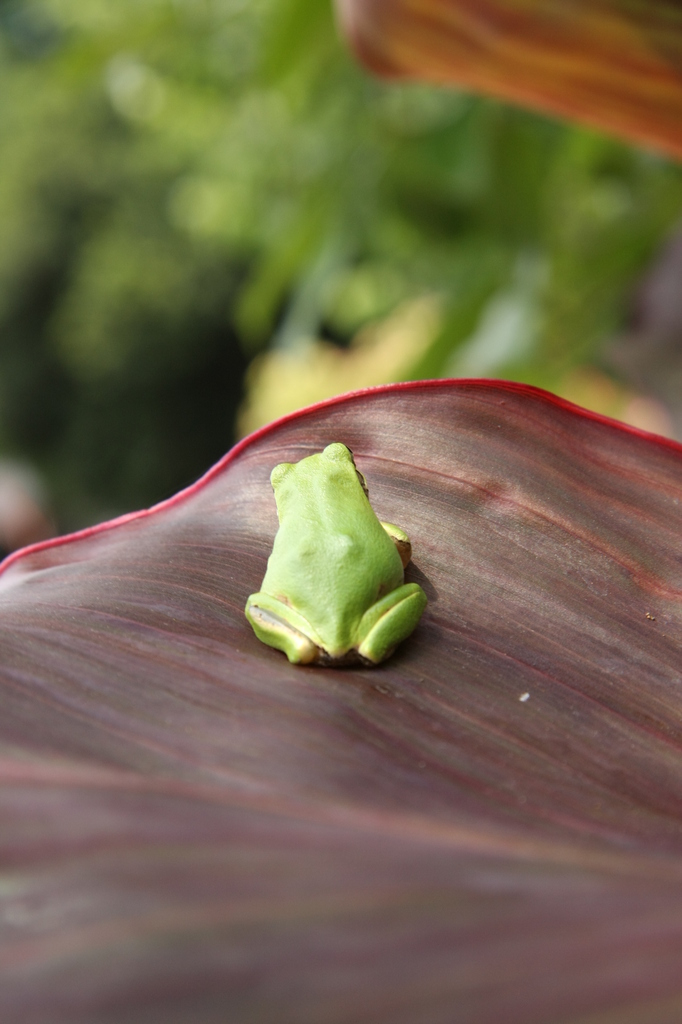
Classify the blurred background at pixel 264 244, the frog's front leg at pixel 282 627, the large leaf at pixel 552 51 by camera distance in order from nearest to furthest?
the frog's front leg at pixel 282 627, the large leaf at pixel 552 51, the blurred background at pixel 264 244

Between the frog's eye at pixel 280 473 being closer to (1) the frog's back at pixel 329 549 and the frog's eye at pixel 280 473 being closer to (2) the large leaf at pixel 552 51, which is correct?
(1) the frog's back at pixel 329 549

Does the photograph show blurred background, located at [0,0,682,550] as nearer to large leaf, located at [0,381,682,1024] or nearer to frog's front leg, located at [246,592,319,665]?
large leaf, located at [0,381,682,1024]

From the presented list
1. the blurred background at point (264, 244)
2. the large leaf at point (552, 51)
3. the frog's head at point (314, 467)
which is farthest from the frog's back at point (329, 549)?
the blurred background at point (264, 244)

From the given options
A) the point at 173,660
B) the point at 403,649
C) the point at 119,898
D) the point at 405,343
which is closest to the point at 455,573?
the point at 403,649

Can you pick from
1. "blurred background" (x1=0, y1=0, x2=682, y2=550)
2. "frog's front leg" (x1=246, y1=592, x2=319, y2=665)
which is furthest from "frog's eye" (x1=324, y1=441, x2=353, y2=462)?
"blurred background" (x1=0, y1=0, x2=682, y2=550)

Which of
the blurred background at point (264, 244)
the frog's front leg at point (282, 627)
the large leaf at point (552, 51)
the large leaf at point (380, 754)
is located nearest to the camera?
the large leaf at point (380, 754)

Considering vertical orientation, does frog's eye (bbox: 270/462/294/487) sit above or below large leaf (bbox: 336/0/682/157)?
below

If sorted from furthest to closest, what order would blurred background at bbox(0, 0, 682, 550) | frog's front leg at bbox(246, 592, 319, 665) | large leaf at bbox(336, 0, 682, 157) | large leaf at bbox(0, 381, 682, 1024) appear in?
blurred background at bbox(0, 0, 682, 550) < large leaf at bbox(336, 0, 682, 157) < frog's front leg at bbox(246, 592, 319, 665) < large leaf at bbox(0, 381, 682, 1024)
